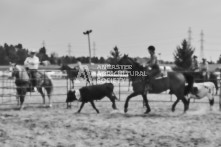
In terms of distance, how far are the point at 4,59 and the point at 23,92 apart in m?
78.8

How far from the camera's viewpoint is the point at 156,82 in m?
8.97

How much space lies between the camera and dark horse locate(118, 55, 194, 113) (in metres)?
8.84

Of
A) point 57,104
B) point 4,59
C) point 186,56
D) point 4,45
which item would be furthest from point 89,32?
point 4,45

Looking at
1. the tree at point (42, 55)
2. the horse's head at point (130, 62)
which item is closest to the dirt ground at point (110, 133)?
the horse's head at point (130, 62)

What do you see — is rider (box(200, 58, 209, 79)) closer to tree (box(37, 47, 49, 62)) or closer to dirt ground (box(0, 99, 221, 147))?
dirt ground (box(0, 99, 221, 147))

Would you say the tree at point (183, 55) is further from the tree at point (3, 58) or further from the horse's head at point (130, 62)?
the tree at point (3, 58)

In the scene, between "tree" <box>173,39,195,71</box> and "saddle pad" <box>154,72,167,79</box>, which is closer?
"saddle pad" <box>154,72,167,79</box>

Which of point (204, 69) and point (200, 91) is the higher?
point (204, 69)

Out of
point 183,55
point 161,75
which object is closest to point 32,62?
point 161,75

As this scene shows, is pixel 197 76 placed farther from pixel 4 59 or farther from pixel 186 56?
pixel 4 59

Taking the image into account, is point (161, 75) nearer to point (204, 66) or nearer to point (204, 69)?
point (204, 69)

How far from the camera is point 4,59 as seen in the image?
84.3 metres

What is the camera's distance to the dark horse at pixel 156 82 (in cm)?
884

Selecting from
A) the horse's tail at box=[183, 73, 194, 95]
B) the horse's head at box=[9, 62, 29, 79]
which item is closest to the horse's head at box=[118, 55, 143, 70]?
the horse's tail at box=[183, 73, 194, 95]
